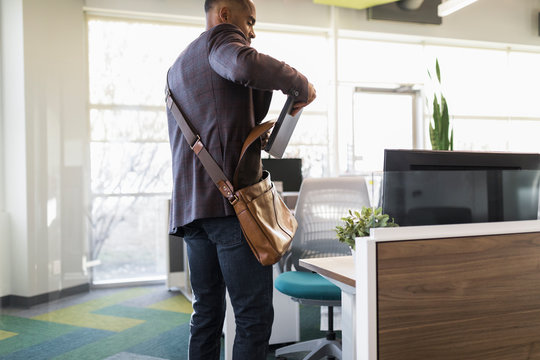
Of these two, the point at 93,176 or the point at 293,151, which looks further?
the point at 293,151

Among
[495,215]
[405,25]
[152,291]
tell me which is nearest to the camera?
[495,215]

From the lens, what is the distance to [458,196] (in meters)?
1.20

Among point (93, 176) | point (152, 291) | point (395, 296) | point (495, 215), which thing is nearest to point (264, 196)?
point (395, 296)

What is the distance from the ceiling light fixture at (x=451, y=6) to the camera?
16.6ft

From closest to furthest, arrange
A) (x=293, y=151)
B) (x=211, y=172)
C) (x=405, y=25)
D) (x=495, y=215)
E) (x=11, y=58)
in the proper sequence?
(x=495, y=215)
(x=211, y=172)
(x=11, y=58)
(x=293, y=151)
(x=405, y=25)

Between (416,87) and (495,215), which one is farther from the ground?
(416,87)

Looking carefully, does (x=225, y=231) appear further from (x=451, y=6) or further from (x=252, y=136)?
(x=451, y=6)

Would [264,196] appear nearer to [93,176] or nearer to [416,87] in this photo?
[93,176]

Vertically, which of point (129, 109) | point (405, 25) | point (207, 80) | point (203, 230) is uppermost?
point (405, 25)

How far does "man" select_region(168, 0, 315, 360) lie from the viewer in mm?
1398

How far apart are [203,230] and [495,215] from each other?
841mm

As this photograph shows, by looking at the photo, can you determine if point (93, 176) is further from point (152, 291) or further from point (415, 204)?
point (415, 204)

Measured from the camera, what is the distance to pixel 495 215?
4.03ft

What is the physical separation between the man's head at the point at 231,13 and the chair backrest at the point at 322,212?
1.22 metres
